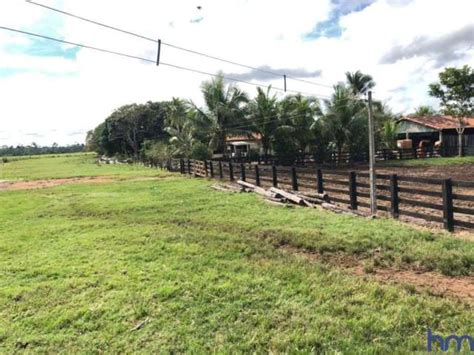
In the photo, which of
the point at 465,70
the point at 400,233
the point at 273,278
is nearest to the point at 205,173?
the point at 400,233

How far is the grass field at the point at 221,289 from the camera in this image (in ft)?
10.9

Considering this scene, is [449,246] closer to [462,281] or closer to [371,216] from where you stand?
[462,281]

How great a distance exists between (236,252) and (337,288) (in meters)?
1.90

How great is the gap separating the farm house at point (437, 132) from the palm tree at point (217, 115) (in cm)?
1692

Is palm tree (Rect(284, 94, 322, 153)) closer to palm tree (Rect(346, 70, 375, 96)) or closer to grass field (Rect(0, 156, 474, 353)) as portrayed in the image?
palm tree (Rect(346, 70, 375, 96))

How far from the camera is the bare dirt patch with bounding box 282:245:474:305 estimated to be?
4.19 m

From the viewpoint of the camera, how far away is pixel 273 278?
4.63 meters

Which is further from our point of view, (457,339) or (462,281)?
(462,281)
